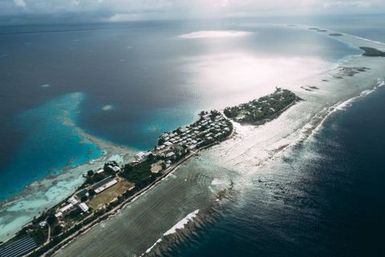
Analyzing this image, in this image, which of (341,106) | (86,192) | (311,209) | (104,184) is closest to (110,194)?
(104,184)

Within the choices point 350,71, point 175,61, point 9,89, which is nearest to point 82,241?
point 9,89

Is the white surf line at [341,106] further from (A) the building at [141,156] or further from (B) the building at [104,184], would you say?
(B) the building at [104,184]

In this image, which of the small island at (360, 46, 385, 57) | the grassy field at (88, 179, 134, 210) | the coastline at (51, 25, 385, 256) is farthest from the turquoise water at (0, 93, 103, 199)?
the small island at (360, 46, 385, 57)

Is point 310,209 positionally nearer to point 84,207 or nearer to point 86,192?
point 84,207

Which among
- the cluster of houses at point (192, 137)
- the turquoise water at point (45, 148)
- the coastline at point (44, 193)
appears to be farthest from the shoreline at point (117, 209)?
the turquoise water at point (45, 148)

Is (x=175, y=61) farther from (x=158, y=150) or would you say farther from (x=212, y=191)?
(x=212, y=191)

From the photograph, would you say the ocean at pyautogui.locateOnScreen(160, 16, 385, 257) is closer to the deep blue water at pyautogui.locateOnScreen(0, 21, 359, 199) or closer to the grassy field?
the grassy field
